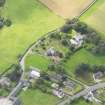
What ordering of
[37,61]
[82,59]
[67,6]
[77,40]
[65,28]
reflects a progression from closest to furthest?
[37,61], [82,59], [77,40], [65,28], [67,6]

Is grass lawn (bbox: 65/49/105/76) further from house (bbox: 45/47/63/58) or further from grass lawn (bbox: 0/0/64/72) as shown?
grass lawn (bbox: 0/0/64/72)

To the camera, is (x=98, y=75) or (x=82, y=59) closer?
(x=98, y=75)

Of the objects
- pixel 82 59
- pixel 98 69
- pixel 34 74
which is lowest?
pixel 34 74

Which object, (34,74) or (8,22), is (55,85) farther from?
(8,22)

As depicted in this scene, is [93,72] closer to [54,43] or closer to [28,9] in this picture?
[54,43]

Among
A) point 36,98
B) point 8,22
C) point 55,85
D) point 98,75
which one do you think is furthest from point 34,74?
point 8,22
